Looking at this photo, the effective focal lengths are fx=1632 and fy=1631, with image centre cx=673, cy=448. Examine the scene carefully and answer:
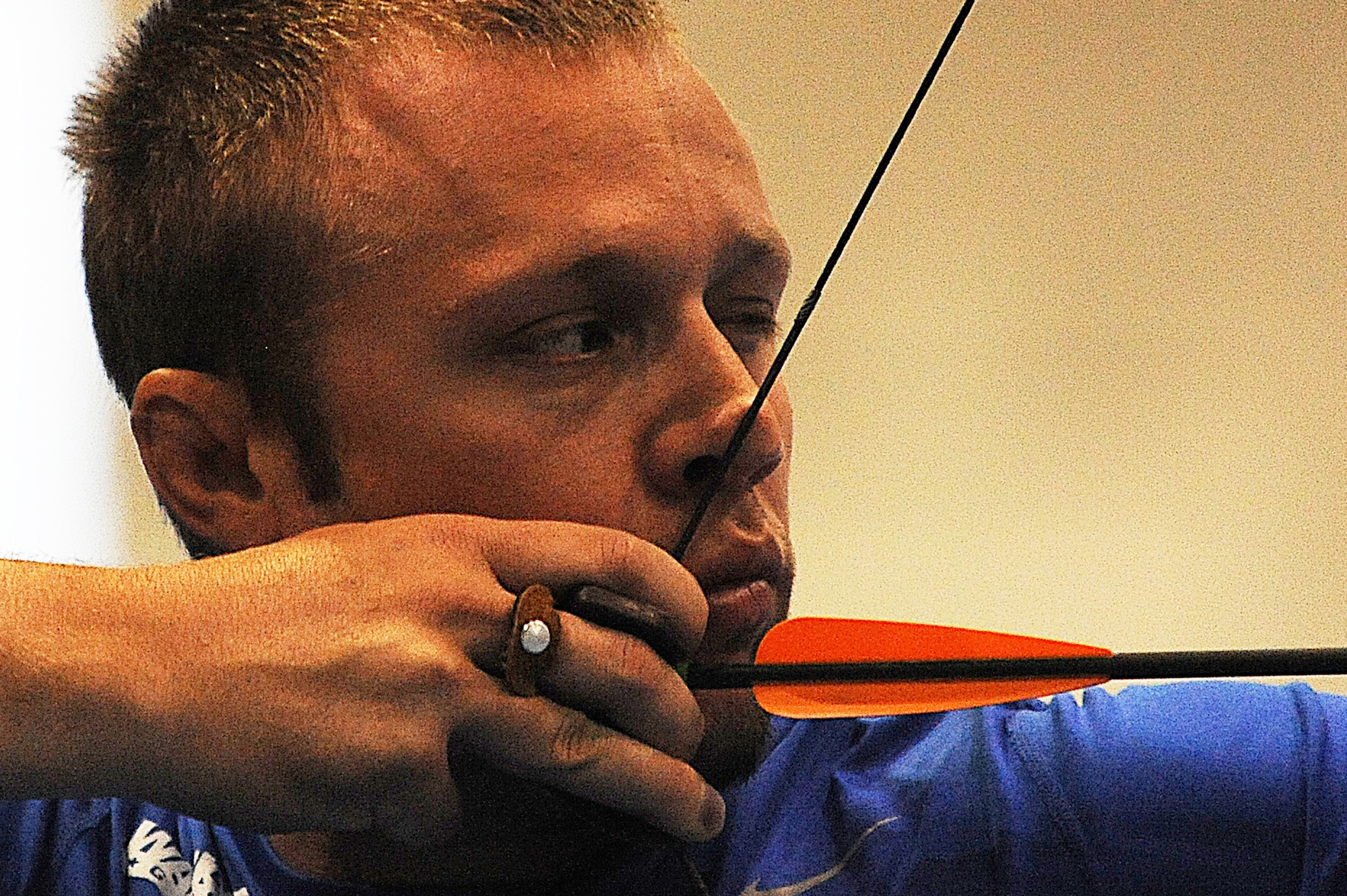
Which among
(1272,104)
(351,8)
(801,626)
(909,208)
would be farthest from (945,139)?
(801,626)

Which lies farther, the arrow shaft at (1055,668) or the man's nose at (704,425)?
the man's nose at (704,425)

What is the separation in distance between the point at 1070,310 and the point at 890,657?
91 cm

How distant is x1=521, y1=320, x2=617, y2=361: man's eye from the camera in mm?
930

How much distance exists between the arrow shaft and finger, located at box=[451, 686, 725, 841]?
51mm

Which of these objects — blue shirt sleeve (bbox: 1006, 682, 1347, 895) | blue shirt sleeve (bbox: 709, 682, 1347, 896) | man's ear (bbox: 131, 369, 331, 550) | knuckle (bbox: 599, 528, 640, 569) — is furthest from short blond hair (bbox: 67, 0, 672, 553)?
blue shirt sleeve (bbox: 1006, 682, 1347, 895)

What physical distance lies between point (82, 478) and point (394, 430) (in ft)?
4.00

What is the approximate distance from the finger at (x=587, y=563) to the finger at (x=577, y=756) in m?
0.06

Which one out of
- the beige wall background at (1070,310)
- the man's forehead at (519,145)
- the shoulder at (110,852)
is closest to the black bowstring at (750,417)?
the man's forehead at (519,145)

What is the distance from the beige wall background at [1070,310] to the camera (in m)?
1.64

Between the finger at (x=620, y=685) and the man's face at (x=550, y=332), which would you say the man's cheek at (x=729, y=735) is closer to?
the man's face at (x=550, y=332)

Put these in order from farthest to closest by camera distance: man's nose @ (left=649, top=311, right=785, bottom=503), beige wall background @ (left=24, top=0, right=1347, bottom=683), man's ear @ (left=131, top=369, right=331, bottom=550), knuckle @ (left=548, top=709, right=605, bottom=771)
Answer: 1. beige wall background @ (left=24, top=0, right=1347, bottom=683)
2. man's ear @ (left=131, top=369, right=331, bottom=550)
3. man's nose @ (left=649, top=311, right=785, bottom=503)
4. knuckle @ (left=548, top=709, right=605, bottom=771)

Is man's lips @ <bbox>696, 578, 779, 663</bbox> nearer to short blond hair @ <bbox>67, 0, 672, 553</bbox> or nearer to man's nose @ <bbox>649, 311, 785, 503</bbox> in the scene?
man's nose @ <bbox>649, 311, 785, 503</bbox>

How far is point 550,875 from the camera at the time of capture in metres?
1.01

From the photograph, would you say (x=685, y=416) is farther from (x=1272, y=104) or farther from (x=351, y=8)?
(x=1272, y=104)
